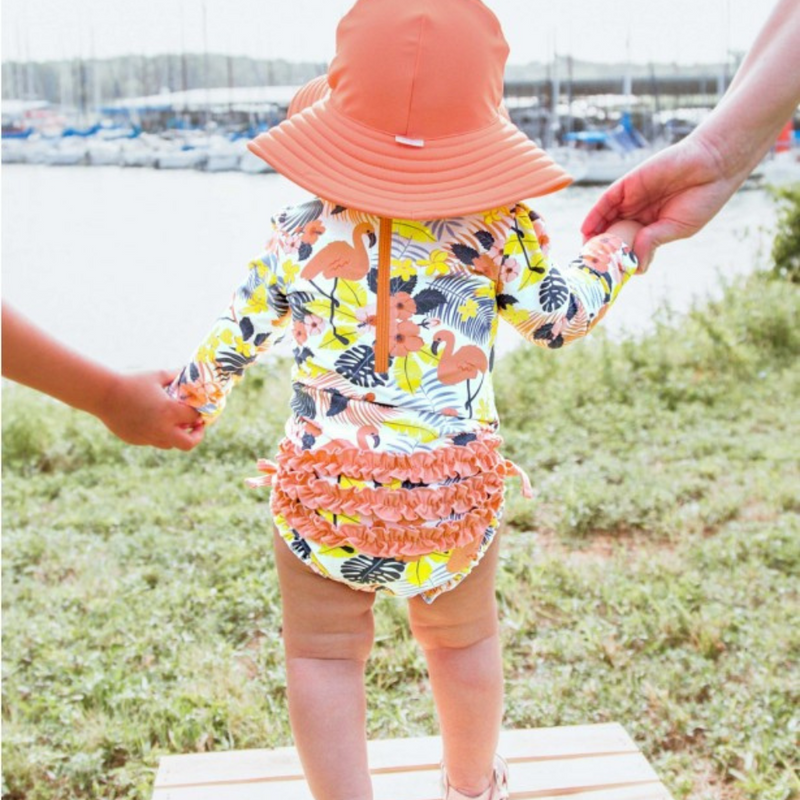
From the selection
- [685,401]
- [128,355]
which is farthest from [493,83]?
[128,355]

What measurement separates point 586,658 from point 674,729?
33 centimetres

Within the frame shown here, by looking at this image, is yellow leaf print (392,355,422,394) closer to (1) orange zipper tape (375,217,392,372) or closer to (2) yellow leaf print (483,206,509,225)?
(1) orange zipper tape (375,217,392,372)

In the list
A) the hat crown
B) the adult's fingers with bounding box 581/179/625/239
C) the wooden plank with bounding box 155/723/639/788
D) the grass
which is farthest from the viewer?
the grass

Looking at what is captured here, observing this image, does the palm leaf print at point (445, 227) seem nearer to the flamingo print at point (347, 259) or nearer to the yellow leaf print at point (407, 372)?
the flamingo print at point (347, 259)

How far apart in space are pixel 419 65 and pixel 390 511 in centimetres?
64

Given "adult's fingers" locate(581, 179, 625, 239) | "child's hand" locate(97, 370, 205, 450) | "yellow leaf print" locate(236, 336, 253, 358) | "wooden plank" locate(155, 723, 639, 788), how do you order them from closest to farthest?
"yellow leaf print" locate(236, 336, 253, 358)
"child's hand" locate(97, 370, 205, 450)
"adult's fingers" locate(581, 179, 625, 239)
"wooden plank" locate(155, 723, 639, 788)

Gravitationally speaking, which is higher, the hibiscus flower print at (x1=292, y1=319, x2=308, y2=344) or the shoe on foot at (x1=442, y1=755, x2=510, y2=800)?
the hibiscus flower print at (x1=292, y1=319, x2=308, y2=344)

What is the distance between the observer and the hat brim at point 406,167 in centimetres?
139

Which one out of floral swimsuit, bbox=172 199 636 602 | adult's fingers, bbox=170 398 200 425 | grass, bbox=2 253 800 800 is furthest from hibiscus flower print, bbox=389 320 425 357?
grass, bbox=2 253 800 800

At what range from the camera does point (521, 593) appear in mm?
2934

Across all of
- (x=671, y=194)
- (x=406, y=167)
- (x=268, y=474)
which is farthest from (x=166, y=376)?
(x=671, y=194)

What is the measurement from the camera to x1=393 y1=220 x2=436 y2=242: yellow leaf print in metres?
1.46

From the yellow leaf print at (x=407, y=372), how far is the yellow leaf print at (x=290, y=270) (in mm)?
203

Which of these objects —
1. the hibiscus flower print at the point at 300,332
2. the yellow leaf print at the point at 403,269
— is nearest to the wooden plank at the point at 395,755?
the hibiscus flower print at the point at 300,332
